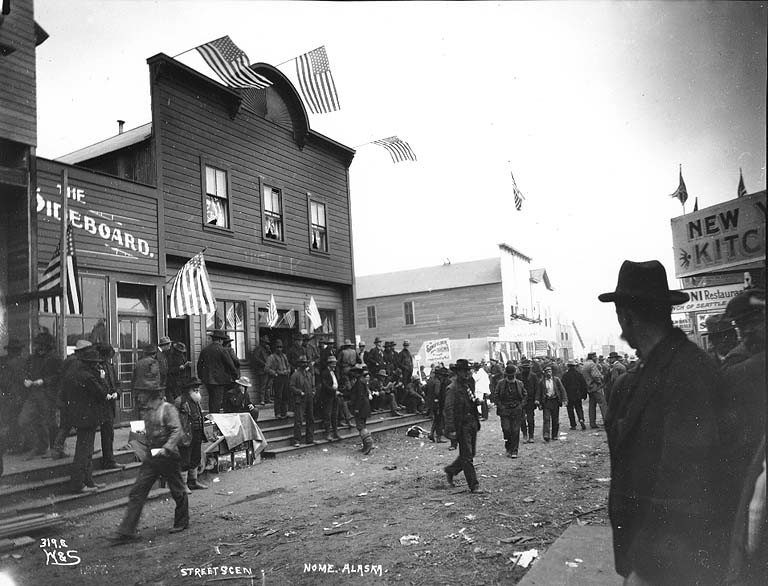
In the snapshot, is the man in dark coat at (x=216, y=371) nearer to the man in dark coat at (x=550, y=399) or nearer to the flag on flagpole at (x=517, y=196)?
Result: the man in dark coat at (x=550, y=399)

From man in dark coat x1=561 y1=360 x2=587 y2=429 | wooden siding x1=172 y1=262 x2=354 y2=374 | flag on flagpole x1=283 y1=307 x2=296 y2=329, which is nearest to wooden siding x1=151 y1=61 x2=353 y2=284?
wooden siding x1=172 y1=262 x2=354 y2=374

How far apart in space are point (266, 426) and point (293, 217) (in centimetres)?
530

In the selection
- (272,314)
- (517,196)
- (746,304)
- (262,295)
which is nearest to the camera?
(746,304)

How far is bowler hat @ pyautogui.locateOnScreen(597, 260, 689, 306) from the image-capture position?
2.31m

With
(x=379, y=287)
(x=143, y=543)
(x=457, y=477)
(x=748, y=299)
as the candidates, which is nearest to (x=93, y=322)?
(x=143, y=543)

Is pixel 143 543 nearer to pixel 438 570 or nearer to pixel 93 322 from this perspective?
pixel 438 570

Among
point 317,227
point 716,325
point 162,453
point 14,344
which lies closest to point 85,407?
point 162,453

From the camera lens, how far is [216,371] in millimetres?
9672

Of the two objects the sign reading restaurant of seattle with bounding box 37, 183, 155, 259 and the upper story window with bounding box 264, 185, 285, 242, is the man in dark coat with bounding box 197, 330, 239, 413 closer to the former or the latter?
the sign reading restaurant of seattle with bounding box 37, 183, 155, 259

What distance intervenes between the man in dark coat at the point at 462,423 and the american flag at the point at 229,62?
4.67 meters

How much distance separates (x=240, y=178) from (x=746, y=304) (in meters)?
11.3

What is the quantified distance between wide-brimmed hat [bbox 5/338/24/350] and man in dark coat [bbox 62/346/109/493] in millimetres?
2988

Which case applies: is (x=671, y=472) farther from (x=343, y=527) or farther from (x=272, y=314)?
(x=272, y=314)

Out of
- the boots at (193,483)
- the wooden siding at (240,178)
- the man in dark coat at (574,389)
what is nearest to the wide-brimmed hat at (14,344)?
the boots at (193,483)
